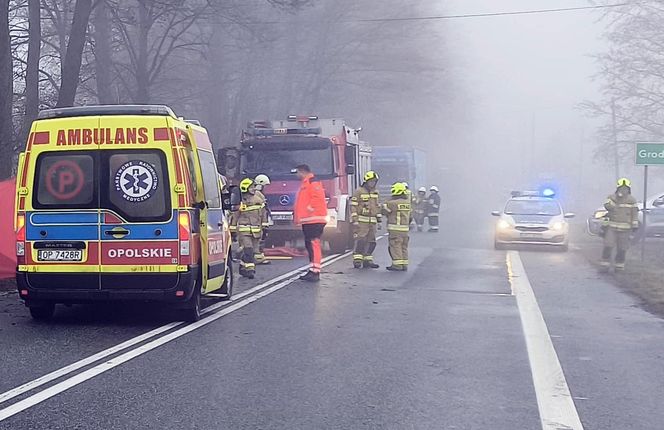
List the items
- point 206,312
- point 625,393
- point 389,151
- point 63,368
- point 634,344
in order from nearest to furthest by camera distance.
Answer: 1. point 625,393
2. point 63,368
3. point 634,344
4. point 206,312
5. point 389,151

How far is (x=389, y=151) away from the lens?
37.6 metres

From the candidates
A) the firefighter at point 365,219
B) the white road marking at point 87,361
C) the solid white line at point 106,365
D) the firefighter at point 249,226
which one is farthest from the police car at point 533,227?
the white road marking at point 87,361

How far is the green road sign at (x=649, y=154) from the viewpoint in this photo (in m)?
19.7

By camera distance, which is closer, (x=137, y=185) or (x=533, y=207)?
(x=137, y=185)

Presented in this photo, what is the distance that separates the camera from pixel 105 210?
31.4ft

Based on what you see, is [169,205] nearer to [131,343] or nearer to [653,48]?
[131,343]

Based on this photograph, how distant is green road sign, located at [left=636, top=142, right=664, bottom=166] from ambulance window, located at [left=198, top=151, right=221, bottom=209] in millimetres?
11542

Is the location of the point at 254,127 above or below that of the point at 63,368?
above

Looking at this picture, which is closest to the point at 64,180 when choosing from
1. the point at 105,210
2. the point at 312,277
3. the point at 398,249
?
the point at 105,210

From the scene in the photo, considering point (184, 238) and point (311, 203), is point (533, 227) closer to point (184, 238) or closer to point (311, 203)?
point (311, 203)

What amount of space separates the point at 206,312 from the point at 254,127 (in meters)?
10.8

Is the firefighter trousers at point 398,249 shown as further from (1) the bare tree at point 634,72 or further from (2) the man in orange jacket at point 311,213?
(1) the bare tree at point 634,72

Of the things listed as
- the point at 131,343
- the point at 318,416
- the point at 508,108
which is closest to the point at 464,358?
the point at 318,416

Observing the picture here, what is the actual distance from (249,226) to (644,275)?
7.05 metres
